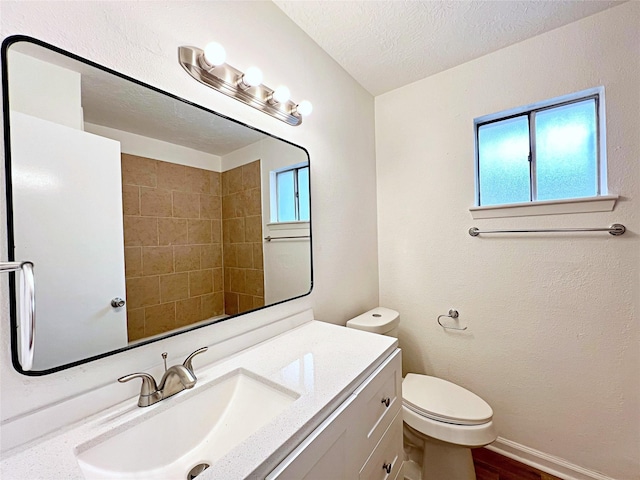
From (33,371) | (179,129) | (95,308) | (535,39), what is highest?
(535,39)

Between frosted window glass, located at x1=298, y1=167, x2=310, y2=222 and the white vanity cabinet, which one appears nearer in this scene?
the white vanity cabinet

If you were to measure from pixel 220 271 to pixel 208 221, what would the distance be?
0.66 ft

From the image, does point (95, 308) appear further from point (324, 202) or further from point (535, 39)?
point (535, 39)

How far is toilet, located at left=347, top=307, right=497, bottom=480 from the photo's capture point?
3.80 ft

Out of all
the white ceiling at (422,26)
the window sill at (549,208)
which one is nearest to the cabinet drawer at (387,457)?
the window sill at (549,208)

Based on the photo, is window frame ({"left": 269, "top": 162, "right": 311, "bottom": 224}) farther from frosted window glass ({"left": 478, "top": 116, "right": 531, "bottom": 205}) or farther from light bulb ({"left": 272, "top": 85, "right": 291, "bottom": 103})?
frosted window glass ({"left": 478, "top": 116, "right": 531, "bottom": 205})

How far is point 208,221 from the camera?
964 millimetres

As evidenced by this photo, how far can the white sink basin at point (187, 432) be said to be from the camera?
1.91ft

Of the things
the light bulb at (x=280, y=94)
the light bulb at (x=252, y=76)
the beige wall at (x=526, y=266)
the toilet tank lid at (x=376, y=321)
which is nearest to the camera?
the light bulb at (x=252, y=76)

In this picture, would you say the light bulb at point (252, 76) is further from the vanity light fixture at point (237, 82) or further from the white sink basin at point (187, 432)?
the white sink basin at point (187, 432)

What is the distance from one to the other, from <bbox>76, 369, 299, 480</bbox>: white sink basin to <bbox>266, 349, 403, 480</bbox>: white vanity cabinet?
138 mm

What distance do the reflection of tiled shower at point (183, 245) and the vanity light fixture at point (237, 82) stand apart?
0.29 meters

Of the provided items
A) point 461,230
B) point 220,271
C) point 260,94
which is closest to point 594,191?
point 461,230

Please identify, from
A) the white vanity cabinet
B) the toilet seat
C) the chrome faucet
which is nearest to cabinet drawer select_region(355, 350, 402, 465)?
the white vanity cabinet
